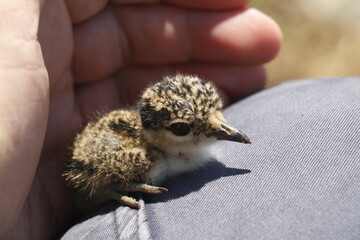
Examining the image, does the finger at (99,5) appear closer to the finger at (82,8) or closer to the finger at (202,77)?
the finger at (82,8)

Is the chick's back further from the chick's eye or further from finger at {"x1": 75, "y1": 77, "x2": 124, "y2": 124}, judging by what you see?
finger at {"x1": 75, "y1": 77, "x2": 124, "y2": 124}

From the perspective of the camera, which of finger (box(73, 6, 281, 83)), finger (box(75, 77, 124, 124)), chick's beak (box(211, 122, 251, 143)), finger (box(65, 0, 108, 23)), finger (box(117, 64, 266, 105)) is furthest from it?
finger (box(117, 64, 266, 105))

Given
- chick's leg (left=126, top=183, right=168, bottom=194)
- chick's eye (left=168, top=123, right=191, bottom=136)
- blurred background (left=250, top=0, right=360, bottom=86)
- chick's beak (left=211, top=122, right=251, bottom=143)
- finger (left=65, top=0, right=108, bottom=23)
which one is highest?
finger (left=65, top=0, right=108, bottom=23)

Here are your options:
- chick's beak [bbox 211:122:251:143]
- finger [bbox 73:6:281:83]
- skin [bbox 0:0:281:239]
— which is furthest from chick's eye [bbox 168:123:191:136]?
finger [bbox 73:6:281:83]

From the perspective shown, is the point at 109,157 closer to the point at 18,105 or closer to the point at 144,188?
the point at 144,188

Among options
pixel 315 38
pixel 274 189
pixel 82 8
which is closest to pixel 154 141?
pixel 274 189

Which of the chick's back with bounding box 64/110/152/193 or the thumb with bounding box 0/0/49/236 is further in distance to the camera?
the chick's back with bounding box 64/110/152/193

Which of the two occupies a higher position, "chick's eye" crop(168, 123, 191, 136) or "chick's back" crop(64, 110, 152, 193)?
"chick's eye" crop(168, 123, 191, 136)
